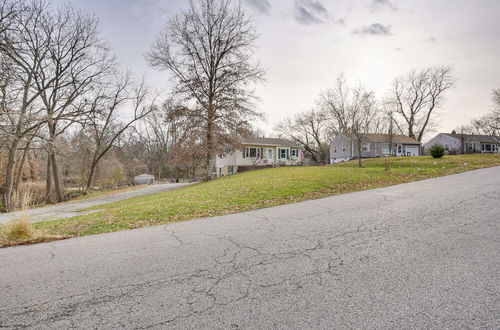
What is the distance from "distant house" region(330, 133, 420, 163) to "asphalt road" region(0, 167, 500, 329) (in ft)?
119

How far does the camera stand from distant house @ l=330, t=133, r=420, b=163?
130ft

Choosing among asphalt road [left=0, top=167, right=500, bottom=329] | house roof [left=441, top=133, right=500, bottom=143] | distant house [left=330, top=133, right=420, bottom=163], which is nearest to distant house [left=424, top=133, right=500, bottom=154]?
house roof [left=441, top=133, right=500, bottom=143]

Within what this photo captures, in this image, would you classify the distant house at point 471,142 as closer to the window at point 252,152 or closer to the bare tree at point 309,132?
the bare tree at point 309,132

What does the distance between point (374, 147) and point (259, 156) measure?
814 inches

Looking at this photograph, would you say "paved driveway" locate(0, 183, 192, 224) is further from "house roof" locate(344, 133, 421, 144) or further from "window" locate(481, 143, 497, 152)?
"window" locate(481, 143, 497, 152)

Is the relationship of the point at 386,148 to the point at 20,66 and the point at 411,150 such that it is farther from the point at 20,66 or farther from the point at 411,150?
the point at 20,66

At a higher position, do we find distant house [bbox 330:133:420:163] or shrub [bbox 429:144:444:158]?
distant house [bbox 330:133:420:163]

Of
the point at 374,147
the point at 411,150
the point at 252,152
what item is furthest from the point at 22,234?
the point at 411,150

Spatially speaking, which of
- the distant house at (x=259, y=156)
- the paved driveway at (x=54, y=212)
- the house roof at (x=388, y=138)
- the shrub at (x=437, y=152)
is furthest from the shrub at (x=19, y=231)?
the house roof at (x=388, y=138)

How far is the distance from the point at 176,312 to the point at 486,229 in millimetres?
6006

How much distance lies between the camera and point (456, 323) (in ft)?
7.45

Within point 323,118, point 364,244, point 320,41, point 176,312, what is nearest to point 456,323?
point 364,244

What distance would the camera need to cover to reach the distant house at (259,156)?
32094 mm

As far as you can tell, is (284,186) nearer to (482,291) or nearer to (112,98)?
(482,291)
